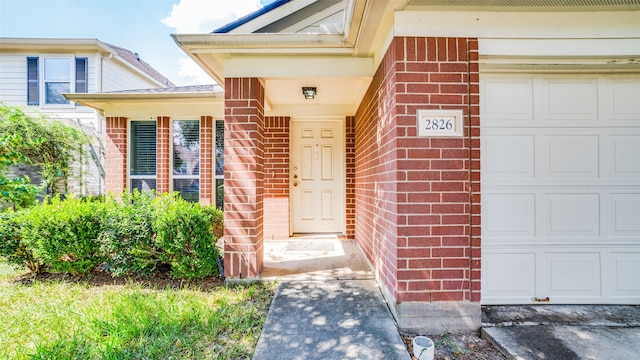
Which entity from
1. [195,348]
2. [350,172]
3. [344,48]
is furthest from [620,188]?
[195,348]

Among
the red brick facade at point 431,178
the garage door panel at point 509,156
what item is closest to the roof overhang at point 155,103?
the red brick facade at point 431,178

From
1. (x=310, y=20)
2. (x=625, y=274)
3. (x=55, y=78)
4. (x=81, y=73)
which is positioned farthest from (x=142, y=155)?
(x=625, y=274)

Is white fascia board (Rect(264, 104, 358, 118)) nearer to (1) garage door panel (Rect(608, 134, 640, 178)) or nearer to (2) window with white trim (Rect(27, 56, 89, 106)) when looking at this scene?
(1) garage door panel (Rect(608, 134, 640, 178))

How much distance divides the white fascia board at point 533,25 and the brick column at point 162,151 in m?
4.90

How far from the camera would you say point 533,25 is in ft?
7.77

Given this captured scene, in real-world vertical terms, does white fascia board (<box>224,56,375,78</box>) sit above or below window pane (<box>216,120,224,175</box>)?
above

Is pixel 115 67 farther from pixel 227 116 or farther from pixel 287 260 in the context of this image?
pixel 287 260

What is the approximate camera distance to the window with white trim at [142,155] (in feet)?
18.4

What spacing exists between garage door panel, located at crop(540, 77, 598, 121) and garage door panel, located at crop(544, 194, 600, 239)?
29.2 inches

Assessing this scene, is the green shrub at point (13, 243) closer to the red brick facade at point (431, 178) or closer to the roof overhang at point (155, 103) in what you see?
the roof overhang at point (155, 103)

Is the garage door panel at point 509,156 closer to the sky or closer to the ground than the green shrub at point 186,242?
closer to the sky

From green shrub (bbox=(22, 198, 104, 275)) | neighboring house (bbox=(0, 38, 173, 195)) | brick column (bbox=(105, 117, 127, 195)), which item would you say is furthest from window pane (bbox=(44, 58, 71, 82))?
green shrub (bbox=(22, 198, 104, 275))

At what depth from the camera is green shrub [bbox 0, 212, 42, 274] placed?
346 centimetres

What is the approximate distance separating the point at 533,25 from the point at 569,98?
0.77m
